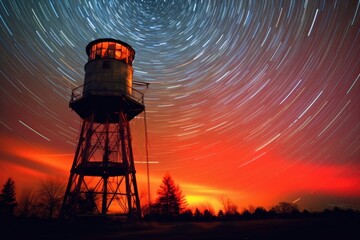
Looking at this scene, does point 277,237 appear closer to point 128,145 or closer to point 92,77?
point 128,145

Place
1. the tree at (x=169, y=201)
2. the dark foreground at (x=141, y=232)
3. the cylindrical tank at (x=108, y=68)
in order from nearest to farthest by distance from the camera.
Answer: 1. the dark foreground at (x=141, y=232)
2. the cylindrical tank at (x=108, y=68)
3. the tree at (x=169, y=201)

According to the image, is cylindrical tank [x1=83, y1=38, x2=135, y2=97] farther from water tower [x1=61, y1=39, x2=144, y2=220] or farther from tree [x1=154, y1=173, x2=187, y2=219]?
tree [x1=154, y1=173, x2=187, y2=219]

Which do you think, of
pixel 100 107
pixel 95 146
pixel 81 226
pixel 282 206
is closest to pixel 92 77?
pixel 100 107

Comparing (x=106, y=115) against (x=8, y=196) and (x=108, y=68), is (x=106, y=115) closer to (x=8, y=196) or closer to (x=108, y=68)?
(x=108, y=68)

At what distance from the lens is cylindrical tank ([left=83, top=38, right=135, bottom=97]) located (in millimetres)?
19125

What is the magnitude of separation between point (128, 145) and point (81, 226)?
632cm

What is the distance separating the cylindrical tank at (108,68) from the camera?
19.1 meters

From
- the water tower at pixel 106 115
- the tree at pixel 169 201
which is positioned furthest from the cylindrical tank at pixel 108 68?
the tree at pixel 169 201

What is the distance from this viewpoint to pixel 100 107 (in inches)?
776

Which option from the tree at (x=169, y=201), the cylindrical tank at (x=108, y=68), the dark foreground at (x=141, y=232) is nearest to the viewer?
the dark foreground at (x=141, y=232)

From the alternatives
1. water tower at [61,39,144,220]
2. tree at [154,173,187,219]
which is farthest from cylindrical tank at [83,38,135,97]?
tree at [154,173,187,219]

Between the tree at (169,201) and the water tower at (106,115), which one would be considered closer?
the water tower at (106,115)

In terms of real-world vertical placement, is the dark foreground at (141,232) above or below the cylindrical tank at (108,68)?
below

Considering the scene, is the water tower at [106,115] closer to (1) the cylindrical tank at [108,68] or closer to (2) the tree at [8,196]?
(1) the cylindrical tank at [108,68]
